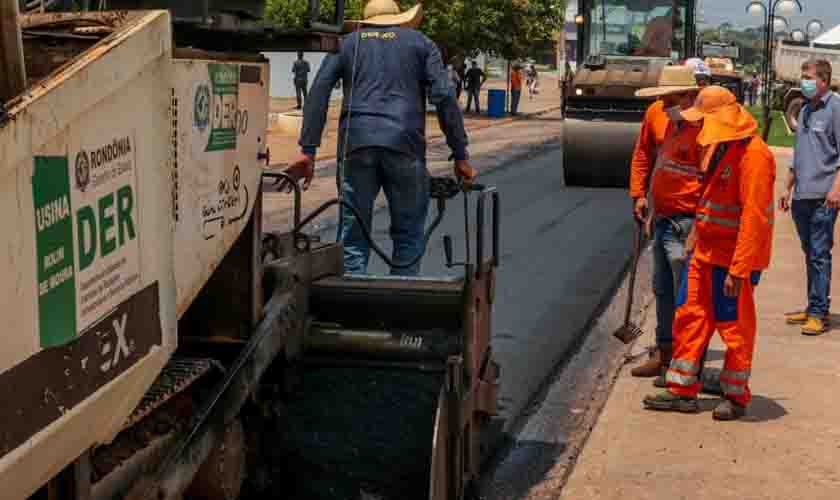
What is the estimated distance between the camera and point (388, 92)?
686 cm

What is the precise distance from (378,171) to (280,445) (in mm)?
2125

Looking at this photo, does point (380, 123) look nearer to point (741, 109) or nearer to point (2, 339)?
point (741, 109)

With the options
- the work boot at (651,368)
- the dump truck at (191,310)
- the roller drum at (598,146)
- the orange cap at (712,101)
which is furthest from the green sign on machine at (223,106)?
the roller drum at (598,146)

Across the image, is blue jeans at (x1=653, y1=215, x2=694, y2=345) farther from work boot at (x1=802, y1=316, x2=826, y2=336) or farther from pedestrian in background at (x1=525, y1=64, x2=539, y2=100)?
pedestrian in background at (x1=525, y1=64, x2=539, y2=100)

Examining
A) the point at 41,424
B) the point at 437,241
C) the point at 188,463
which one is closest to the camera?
the point at 41,424

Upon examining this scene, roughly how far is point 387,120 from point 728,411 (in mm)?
2315

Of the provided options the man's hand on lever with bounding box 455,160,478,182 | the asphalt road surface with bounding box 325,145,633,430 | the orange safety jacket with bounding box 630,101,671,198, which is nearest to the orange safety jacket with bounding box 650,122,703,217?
the orange safety jacket with bounding box 630,101,671,198

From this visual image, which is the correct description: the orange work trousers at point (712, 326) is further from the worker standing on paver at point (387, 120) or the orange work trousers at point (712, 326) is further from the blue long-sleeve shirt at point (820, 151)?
the blue long-sleeve shirt at point (820, 151)

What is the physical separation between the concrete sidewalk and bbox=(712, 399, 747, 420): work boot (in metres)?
0.05

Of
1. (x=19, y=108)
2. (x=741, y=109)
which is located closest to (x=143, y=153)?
(x=19, y=108)

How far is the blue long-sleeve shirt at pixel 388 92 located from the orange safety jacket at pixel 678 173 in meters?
1.39

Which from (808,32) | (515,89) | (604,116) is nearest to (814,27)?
(808,32)

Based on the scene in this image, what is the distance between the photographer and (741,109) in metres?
7.19

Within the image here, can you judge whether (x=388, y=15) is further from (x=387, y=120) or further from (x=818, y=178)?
(x=818, y=178)
